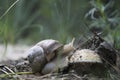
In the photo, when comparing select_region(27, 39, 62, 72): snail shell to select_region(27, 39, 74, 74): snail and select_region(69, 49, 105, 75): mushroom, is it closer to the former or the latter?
select_region(27, 39, 74, 74): snail

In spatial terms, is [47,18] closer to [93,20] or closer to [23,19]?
[23,19]

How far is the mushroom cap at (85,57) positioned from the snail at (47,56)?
3.0 inches

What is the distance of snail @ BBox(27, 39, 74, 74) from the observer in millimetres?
2343

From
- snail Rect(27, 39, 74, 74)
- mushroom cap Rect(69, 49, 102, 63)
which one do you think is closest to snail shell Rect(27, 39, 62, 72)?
snail Rect(27, 39, 74, 74)

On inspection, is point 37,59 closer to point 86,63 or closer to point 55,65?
point 55,65

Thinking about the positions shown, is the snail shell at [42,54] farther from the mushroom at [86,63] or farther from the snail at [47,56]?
the mushroom at [86,63]

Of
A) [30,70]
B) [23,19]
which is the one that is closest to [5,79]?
[30,70]

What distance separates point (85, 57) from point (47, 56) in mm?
264

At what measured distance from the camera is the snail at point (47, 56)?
7.69 ft

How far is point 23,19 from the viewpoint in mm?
5051

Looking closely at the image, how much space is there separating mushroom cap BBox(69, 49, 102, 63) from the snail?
0.25 feet

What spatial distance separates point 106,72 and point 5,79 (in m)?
0.58

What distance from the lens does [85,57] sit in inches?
87.4

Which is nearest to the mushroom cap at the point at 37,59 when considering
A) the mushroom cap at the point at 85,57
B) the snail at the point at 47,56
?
the snail at the point at 47,56
